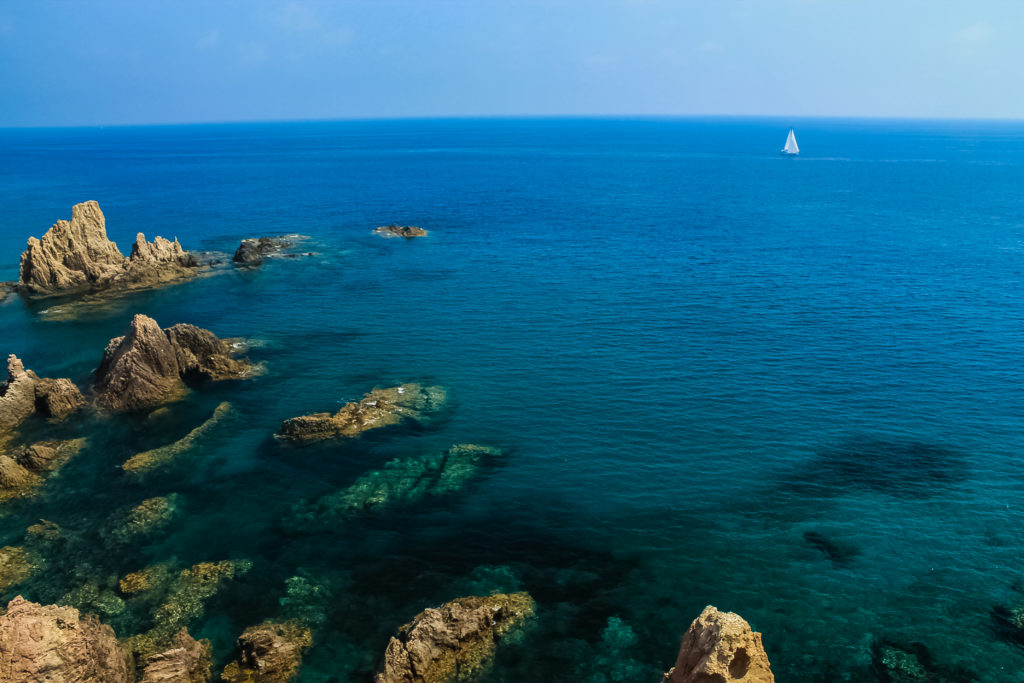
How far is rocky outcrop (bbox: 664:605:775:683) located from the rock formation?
59.2 metres

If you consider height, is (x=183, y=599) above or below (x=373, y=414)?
below

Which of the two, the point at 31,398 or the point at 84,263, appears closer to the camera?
the point at 31,398

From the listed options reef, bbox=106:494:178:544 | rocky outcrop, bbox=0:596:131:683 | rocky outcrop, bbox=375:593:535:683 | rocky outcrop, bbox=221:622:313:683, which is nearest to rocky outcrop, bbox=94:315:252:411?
reef, bbox=106:494:178:544

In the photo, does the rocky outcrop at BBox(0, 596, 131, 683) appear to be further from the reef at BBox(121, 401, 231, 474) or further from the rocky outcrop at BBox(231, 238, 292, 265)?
the rocky outcrop at BBox(231, 238, 292, 265)

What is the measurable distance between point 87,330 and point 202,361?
25.8 metres

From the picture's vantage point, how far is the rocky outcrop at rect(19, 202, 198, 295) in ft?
316

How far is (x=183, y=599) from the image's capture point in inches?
1489

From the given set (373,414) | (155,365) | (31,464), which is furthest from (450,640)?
(155,365)

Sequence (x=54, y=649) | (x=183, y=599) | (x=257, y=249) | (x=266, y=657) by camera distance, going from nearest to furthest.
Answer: (x=54, y=649), (x=266, y=657), (x=183, y=599), (x=257, y=249)

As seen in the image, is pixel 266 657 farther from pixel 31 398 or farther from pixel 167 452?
pixel 31 398

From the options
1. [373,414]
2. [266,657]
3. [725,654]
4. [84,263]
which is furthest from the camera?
[84,263]

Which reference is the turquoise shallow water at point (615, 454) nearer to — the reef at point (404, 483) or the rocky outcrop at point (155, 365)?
the reef at point (404, 483)

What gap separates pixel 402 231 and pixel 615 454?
95325mm

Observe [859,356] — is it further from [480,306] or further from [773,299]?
[480,306]
